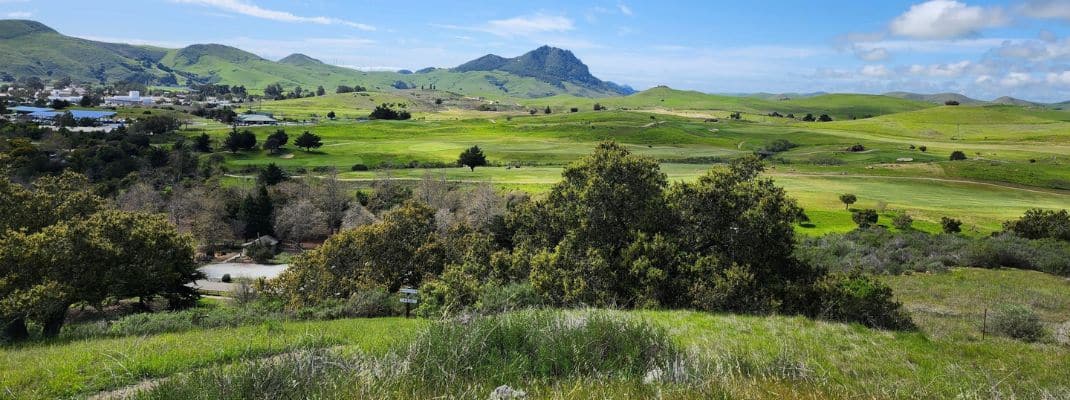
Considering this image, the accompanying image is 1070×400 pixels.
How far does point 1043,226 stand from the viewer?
43.9 m

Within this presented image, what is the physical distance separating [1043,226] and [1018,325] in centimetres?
3665

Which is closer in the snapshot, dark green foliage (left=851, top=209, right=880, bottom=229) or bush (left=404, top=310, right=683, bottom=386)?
bush (left=404, top=310, right=683, bottom=386)

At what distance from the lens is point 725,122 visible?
6619 inches

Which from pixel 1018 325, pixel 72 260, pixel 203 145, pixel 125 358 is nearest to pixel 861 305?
pixel 1018 325

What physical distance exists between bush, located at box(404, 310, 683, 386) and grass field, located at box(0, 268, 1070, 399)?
1.33ft

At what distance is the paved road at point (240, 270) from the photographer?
4385 cm

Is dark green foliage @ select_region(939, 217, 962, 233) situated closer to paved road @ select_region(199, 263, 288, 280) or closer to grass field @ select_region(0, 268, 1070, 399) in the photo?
grass field @ select_region(0, 268, 1070, 399)

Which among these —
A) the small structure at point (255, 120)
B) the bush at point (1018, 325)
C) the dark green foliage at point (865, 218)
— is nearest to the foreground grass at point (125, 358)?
the bush at point (1018, 325)

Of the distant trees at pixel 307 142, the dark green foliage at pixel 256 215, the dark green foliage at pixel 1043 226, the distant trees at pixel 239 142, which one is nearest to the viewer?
the dark green foliage at pixel 1043 226

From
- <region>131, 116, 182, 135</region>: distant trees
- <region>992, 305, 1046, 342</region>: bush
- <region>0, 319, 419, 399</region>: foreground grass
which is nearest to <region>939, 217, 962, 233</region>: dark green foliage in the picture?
<region>992, 305, 1046, 342</region>: bush

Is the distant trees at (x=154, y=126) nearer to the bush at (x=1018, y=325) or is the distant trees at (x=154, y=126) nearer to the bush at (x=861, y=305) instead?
the bush at (x=861, y=305)

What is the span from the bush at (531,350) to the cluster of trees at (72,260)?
18.1 metres

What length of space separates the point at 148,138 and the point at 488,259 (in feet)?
295

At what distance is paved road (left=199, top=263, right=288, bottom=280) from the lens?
1727 inches
